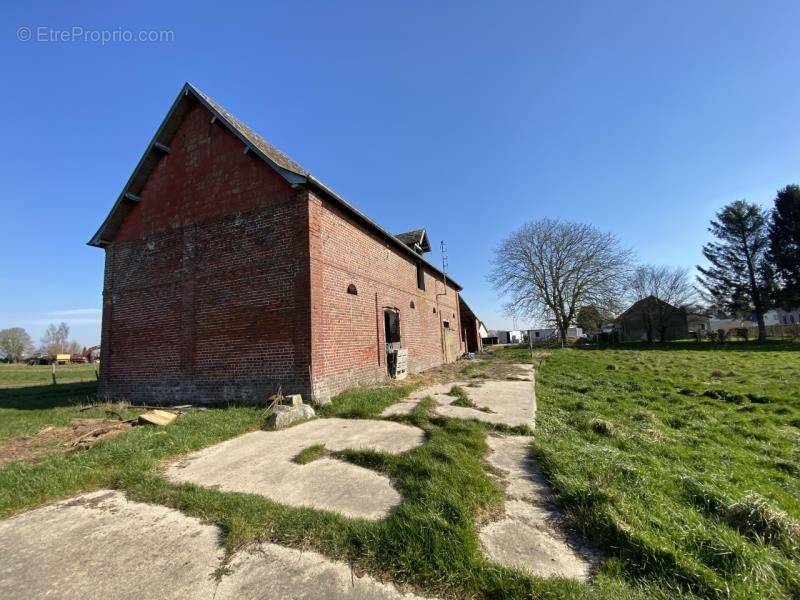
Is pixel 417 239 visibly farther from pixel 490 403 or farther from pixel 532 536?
pixel 532 536

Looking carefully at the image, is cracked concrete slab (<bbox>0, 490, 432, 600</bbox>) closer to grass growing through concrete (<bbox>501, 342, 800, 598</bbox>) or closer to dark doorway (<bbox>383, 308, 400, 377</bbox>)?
grass growing through concrete (<bbox>501, 342, 800, 598</bbox>)

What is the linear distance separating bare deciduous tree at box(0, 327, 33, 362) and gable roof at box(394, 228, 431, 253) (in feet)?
260

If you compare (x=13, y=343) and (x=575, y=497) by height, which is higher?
(x=13, y=343)

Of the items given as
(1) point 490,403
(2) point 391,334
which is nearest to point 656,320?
(2) point 391,334

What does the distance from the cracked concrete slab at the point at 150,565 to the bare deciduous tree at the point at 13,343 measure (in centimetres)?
8631

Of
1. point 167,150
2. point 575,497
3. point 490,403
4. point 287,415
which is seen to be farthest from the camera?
point 167,150

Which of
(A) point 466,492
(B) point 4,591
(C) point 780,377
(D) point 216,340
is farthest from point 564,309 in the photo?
(B) point 4,591

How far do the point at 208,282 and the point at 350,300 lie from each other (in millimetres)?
4111

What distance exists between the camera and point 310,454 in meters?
5.05

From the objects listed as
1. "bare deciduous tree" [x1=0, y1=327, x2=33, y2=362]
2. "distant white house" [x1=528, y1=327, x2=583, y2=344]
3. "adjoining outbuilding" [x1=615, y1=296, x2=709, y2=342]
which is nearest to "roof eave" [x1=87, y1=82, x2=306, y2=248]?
"distant white house" [x1=528, y1=327, x2=583, y2=344]

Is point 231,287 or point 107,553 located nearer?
point 107,553

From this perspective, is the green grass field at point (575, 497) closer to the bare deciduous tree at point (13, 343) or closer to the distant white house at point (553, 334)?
the distant white house at point (553, 334)

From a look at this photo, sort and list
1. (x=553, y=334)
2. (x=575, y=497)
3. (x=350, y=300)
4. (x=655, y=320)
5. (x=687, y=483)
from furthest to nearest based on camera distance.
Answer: (x=553, y=334) < (x=655, y=320) < (x=350, y=300) < (x=687, y=483) < (x=575, y=497)

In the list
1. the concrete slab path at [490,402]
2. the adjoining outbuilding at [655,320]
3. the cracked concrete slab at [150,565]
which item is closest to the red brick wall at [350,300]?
the concrete slab path at [490,402]
